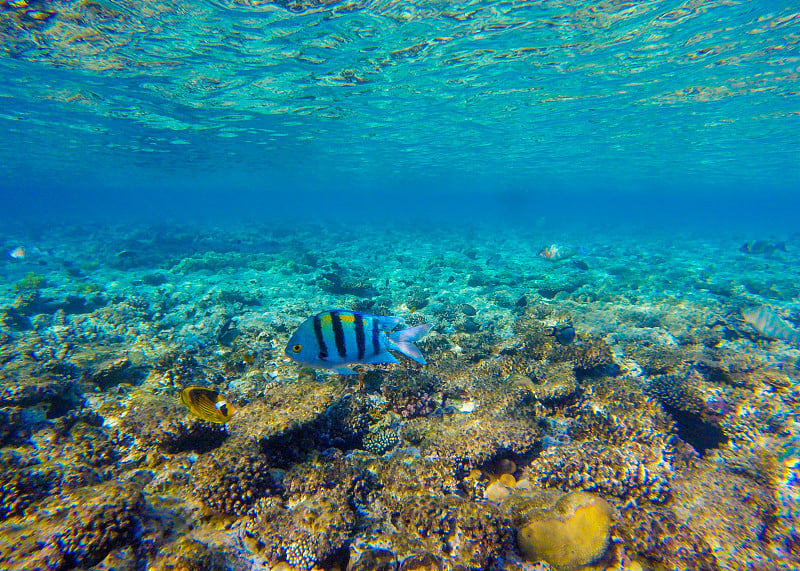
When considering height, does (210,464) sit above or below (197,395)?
below

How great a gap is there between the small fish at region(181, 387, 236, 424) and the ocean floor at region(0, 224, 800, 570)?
1.94 feet

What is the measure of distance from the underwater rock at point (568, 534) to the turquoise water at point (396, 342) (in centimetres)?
3

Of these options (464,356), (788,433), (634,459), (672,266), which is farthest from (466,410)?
(672,266)

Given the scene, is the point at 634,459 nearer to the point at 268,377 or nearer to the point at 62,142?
the point at 268,377

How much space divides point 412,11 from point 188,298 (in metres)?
13.0

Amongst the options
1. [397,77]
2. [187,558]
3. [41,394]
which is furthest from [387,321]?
[397,77]

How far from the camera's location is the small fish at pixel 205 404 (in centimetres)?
328

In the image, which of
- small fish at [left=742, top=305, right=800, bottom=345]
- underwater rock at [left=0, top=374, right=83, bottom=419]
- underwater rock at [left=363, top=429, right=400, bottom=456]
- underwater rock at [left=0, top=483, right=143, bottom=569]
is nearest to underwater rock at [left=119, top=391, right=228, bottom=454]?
underwater rock at [left=0, top=483, right=143, bottom=569]

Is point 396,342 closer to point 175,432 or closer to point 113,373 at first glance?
point 175,432

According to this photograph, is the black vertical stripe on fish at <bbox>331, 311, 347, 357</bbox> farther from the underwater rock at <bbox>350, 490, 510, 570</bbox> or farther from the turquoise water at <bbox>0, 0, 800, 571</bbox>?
the underwater rock at <bbox>350, 490, 510, 570</bbox>

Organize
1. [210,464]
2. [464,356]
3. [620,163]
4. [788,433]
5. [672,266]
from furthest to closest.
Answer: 1. [620,163]
2. [672,266]
3. [464,356]
4. [788,433]
5. [210,464]

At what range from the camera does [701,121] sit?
2303cm

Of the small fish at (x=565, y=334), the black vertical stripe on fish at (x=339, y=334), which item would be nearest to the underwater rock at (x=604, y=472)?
the small fish at (x=565, y=334)

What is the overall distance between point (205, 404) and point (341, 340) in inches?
73.3
